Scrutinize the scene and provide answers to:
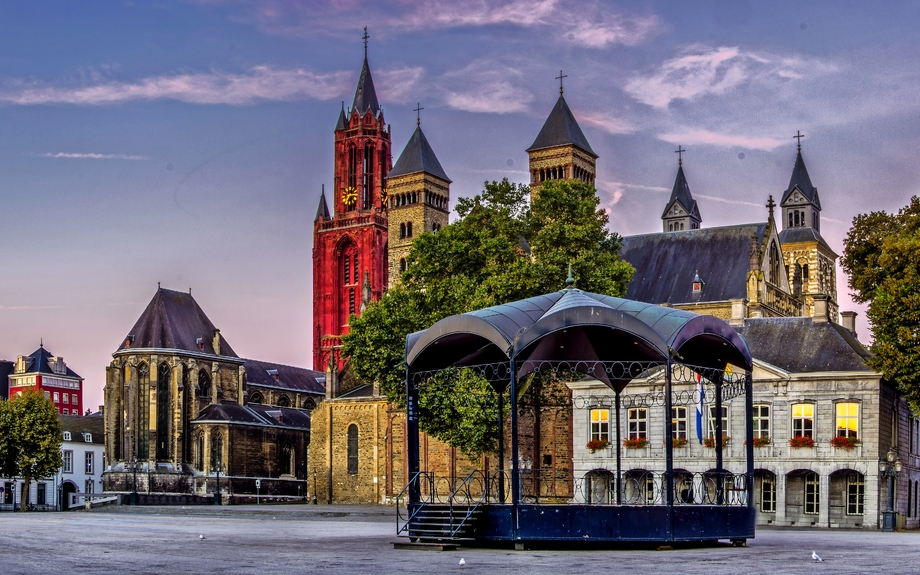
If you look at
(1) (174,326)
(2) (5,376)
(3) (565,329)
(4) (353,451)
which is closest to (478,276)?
(4) (353,451)

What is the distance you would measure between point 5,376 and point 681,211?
240ft

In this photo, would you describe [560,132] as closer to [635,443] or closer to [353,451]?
[353,451]

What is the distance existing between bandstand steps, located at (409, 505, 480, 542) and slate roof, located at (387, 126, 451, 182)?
3249 inches

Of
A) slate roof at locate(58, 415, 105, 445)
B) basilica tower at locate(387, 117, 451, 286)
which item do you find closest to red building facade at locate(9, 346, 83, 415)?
slate roof at locate(58, 415, 105, 445)

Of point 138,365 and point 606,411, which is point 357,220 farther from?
point 606,411

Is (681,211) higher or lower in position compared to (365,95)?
lower

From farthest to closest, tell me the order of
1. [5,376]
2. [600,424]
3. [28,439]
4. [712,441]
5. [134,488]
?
[5,376]
[134,488]
[28,439]
[600,424]
[712,441]

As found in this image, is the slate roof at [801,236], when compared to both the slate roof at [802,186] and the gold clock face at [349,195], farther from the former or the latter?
the gold clock face at [349,195]

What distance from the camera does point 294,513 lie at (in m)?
55.7

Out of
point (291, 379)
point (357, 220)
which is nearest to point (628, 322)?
point (291, 379)

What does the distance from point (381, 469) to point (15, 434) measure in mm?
21908

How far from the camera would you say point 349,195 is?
13400 cm

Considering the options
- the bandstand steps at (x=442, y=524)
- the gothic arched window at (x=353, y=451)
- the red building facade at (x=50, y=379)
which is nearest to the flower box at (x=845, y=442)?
the bandstand steps at (x=442, y=524)

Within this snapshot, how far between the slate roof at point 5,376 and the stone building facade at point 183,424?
144 ft
